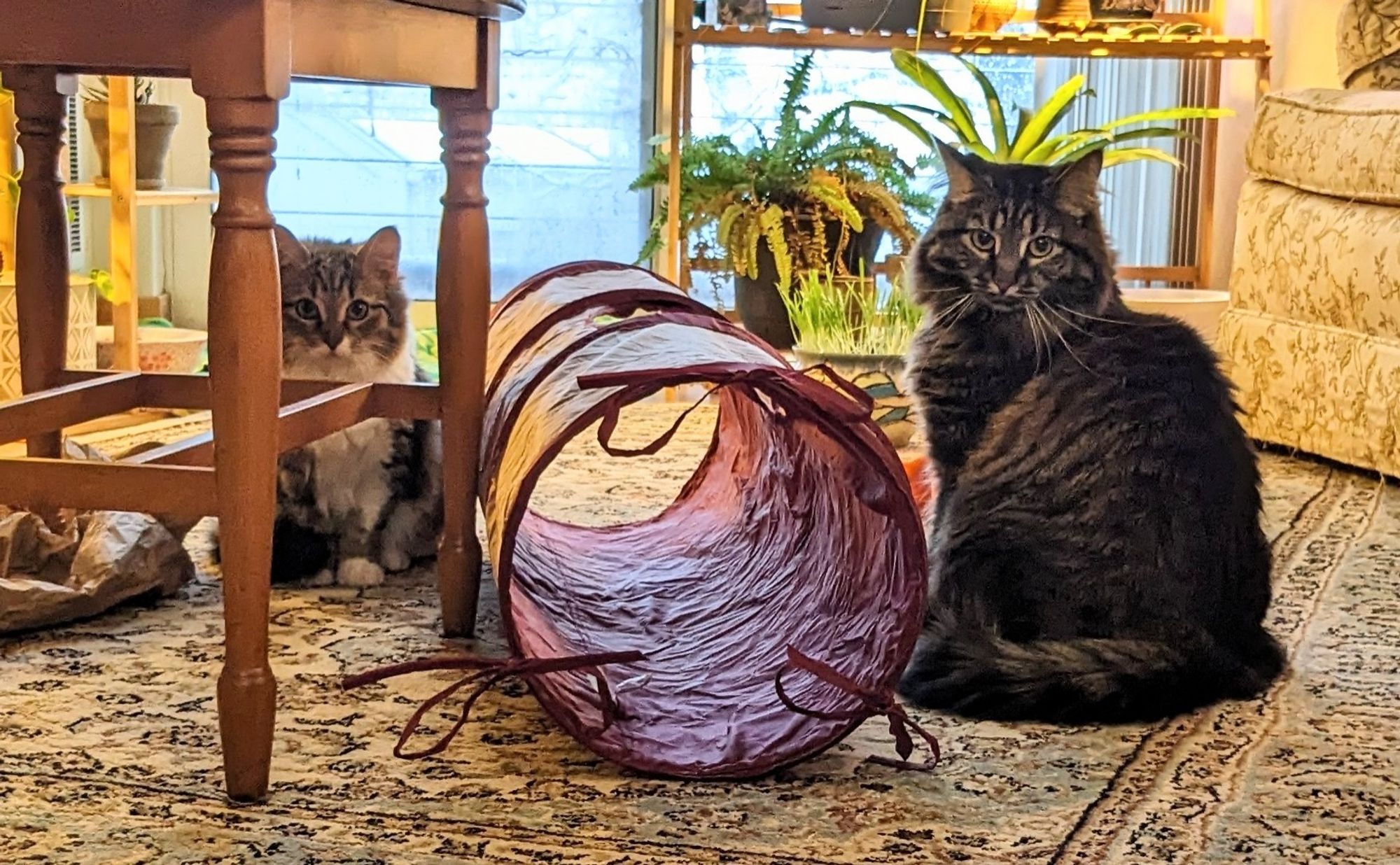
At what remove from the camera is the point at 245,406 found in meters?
1.10

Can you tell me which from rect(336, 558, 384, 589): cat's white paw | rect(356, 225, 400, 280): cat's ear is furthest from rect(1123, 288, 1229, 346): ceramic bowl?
rect(336, 558, 384, 589): cat's white paw

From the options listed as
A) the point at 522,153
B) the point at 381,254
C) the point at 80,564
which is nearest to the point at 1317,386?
the point at 381,254

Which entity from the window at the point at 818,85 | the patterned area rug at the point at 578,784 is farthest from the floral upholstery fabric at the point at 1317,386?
the window at the point at 818,85

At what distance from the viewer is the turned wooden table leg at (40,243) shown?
168 cm

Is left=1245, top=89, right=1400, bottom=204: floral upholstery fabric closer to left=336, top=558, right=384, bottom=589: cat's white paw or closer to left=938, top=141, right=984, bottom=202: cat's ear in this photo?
left=938, top=141, right=984, bottom=202: cat's ear

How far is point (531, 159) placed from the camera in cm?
409

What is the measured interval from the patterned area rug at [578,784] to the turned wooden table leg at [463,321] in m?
0.09

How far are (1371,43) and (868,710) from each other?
7.24 feet

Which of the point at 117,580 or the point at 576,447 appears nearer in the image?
the point at 117,580

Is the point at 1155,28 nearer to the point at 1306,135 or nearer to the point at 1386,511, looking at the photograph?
the point at 1306,135

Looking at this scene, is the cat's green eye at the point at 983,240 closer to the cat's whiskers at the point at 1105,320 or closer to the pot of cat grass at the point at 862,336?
the cat's whiskers at the point at 1105,320

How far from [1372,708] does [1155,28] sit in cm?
219

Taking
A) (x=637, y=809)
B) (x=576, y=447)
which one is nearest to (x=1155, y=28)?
(x=576, y=447)

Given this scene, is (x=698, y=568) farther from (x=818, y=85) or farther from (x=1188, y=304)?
(x=818, y=85)
